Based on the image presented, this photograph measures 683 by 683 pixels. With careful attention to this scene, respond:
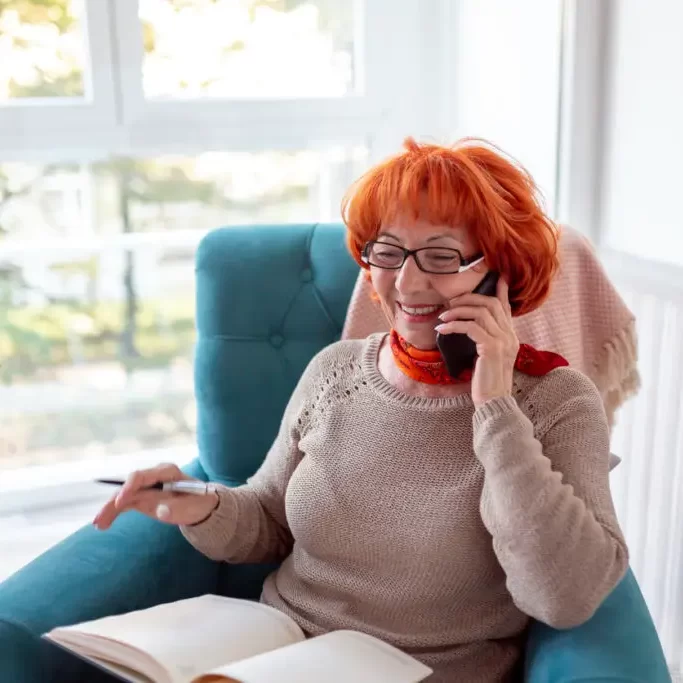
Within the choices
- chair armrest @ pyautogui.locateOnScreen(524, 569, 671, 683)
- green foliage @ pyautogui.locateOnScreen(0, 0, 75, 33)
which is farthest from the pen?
green foliage @ pyautogui.locateOnScreen(0, 0, 75, 33)

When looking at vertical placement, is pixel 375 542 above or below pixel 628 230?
below

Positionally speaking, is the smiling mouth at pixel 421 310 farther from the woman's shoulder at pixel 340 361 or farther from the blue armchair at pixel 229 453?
the blue armchair at pixel 229 453

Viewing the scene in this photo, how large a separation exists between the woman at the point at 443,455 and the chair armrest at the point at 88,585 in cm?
11

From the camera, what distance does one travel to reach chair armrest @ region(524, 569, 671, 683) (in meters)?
0.99

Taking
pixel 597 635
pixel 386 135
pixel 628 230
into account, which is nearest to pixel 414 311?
pixel 597 635

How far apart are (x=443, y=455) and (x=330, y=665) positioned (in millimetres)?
298

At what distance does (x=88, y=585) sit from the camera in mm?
1271

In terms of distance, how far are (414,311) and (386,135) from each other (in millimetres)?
1163

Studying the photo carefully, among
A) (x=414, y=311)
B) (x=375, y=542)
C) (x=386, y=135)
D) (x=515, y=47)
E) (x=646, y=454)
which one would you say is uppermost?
(x=515, y=47)

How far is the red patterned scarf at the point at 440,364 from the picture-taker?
1.18 m

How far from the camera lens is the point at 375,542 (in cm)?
118

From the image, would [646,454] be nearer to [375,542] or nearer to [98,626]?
[375,542]

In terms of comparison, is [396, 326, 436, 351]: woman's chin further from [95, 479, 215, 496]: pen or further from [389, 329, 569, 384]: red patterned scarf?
[95, 479, 215, 496]: pen

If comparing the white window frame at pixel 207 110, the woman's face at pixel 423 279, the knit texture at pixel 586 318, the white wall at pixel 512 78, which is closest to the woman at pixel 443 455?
the woman's face at pixel 423 279
